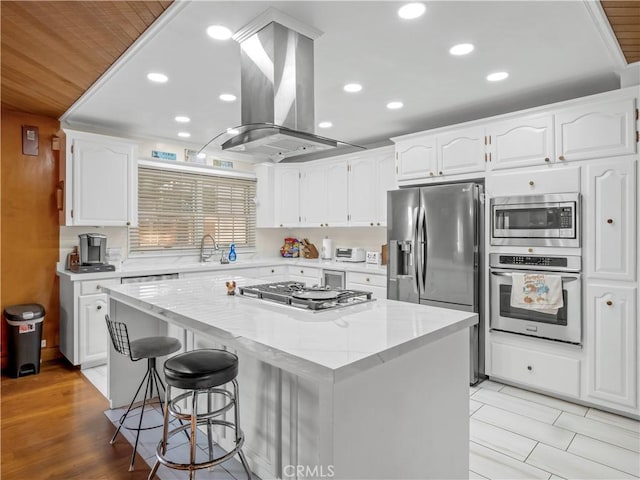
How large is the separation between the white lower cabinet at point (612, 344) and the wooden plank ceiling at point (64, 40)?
3.37 meters

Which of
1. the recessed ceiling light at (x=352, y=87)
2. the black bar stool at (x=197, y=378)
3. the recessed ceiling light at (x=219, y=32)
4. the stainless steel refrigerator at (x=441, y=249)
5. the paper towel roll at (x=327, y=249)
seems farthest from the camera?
the paper towel roll at (x=327, y=249)

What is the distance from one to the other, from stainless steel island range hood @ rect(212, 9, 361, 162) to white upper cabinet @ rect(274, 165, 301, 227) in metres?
3.25

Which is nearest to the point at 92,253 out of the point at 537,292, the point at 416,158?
the point at 416,158

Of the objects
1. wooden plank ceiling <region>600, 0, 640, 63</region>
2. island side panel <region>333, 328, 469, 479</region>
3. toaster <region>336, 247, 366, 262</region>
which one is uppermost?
wooden plank ceiling <region>600, 0, 640, 63</region>

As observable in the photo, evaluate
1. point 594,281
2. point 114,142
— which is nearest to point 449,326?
point 594,281

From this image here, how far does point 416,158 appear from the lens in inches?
151

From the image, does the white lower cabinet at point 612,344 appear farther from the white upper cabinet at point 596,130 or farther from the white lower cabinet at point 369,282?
the white lower cabinet at point 369,282

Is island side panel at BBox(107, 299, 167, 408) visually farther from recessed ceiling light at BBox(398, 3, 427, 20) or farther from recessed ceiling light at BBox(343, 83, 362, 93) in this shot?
recessed ceiling light at BBox(398, 3, 427, 20)

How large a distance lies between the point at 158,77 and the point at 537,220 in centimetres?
312

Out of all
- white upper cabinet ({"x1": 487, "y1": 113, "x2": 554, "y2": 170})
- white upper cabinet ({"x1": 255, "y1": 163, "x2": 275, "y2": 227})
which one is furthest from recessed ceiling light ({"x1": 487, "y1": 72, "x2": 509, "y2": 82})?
white upper cabinet ({"x1": 255, "y1": 163, "x2": 275, "y2": 227})

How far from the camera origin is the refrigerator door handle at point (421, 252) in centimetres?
356

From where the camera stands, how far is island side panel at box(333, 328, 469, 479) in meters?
1.27

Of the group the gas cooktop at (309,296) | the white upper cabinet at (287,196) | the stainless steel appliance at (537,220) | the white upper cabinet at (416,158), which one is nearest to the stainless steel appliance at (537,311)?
the stainless steel appliance at (537,220)

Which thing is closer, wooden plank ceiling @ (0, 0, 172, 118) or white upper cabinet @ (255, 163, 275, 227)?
wooden plank ceiling @ (0, 0, 172, 118)
